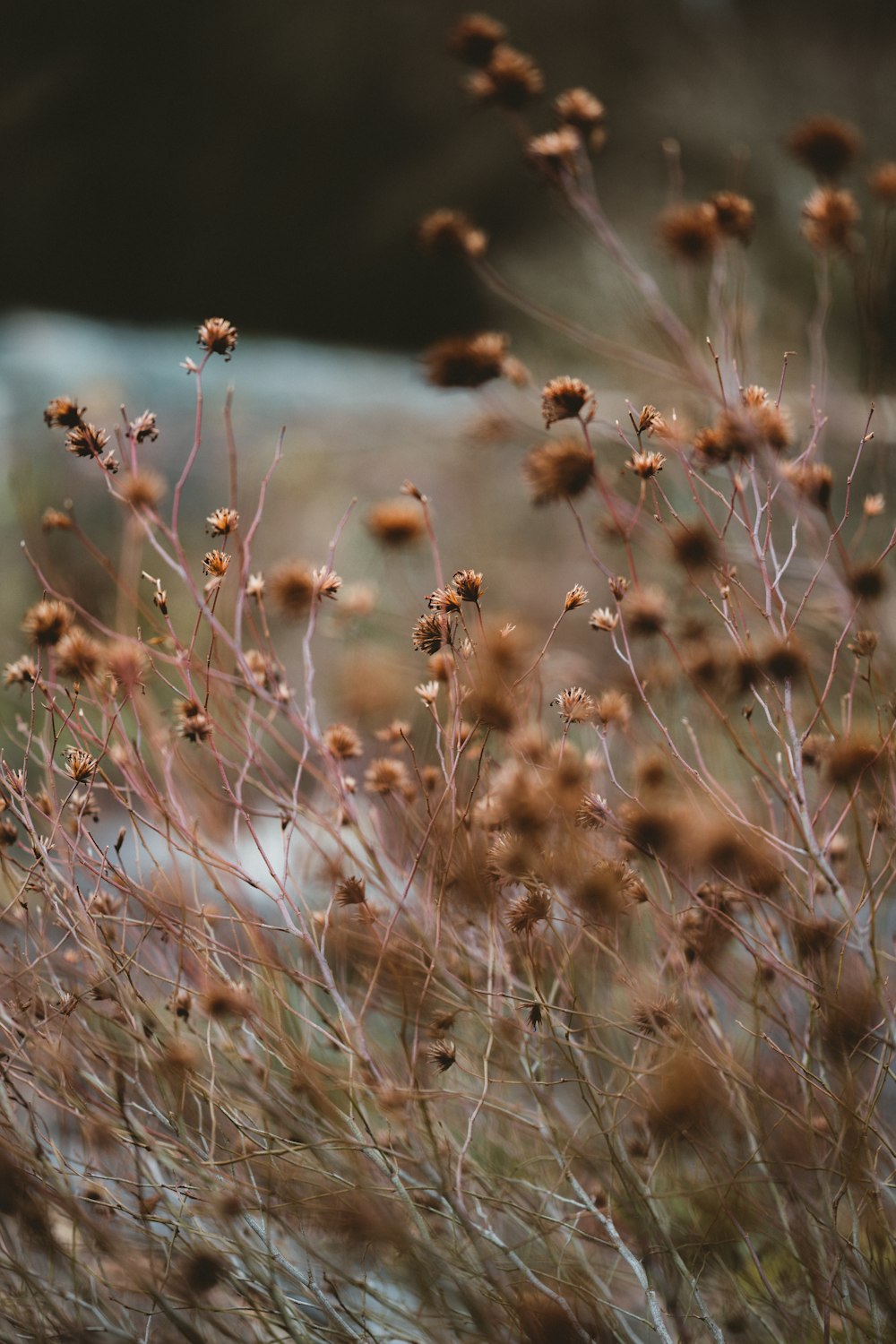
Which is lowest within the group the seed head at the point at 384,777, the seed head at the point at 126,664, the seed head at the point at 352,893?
the seed head at the point at 352,893

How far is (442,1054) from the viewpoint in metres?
0.45

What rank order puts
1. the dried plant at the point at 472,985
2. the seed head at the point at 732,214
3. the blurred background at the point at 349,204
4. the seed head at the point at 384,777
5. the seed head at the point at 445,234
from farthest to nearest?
the blurred background at the point at 349,204 → the seed head at the point at 445,234 → the seed head at the point at 732,214 → the seed head at the point at 384,777 → the dried plant at the point at 472,985

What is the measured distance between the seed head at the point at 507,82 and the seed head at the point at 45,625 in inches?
19.5

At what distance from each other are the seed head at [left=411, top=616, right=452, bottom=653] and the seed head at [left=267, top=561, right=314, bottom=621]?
0.30 ft

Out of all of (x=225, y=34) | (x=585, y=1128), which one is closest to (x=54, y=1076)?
(x=585, y=1128)

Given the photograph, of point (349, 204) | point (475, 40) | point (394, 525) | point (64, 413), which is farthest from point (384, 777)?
point (349, 204)

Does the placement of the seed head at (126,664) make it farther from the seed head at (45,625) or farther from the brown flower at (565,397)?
the brown flower at (565,397)

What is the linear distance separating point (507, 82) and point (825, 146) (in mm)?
224

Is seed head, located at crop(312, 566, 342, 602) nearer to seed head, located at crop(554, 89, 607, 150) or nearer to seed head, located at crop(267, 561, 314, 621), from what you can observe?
seed head, located at crop(267, 561, 314, 621)

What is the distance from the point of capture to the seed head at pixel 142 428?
47 centimetres

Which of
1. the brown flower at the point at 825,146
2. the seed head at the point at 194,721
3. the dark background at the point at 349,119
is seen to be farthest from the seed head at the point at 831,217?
the dark background at the point at 349,119

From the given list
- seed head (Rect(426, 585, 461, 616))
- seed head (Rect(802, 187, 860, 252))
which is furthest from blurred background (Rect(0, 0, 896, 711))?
seed head (Rect(426, 585, 461, 616))

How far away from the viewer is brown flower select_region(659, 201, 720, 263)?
67 centimetres

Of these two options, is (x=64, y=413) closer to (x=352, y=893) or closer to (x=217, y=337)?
(x=217, y=337)
